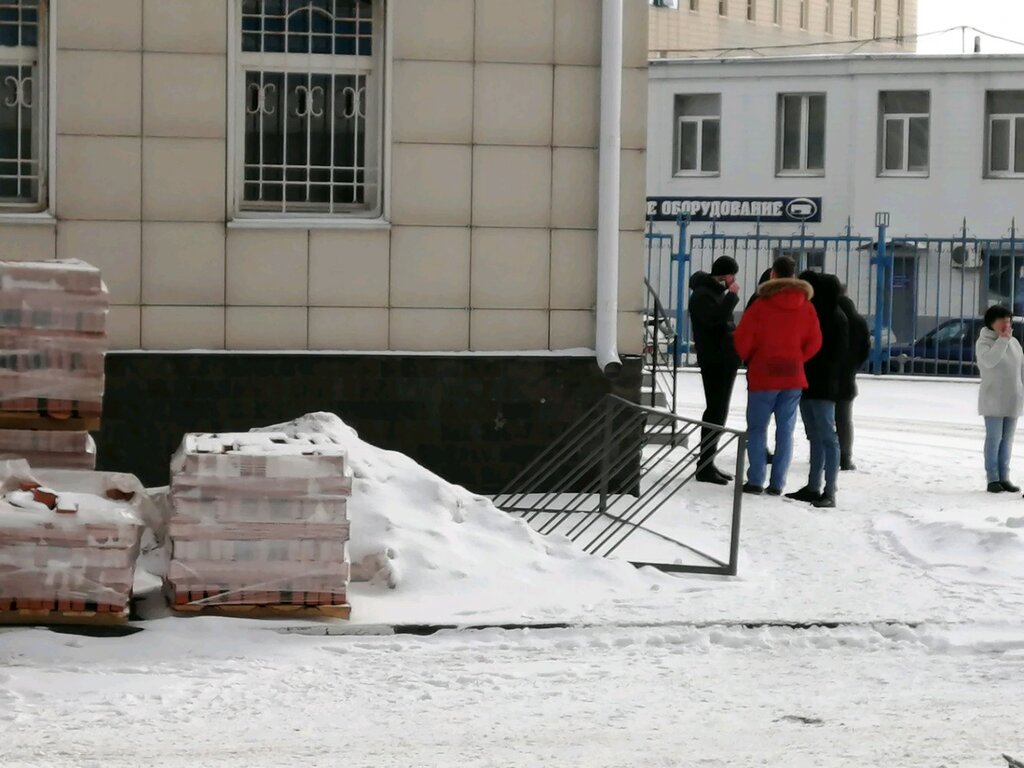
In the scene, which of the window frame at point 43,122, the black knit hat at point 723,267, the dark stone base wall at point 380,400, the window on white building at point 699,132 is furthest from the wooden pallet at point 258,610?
the window on white building at point 699,132

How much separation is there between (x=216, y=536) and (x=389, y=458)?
2.24 meters

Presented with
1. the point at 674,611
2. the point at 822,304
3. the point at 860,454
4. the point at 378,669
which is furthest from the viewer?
the point at 860,454

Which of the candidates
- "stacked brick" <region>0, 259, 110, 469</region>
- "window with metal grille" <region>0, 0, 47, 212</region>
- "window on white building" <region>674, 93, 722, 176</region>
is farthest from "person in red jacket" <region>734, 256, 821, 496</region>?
"window on white building" <region>674, 93, 722, 176</region>

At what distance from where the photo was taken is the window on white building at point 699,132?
35.9m

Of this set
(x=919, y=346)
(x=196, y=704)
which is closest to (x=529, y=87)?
(x=196, y=704)

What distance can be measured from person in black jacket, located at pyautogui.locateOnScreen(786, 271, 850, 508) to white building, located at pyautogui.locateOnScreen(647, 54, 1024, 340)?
20.1 m

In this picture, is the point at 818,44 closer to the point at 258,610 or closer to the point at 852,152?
the point at 852,152

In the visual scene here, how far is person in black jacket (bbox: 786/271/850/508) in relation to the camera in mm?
13055

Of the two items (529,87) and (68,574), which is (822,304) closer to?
(529,87)

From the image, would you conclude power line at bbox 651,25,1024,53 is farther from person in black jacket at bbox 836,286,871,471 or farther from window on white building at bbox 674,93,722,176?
person in black jacket at bbox 836,286,871,471

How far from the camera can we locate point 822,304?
1355 centimetres

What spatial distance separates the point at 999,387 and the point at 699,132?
22.6 metres

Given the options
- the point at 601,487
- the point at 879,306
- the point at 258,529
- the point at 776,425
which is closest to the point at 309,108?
the point at 601,487

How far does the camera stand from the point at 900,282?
1336 inches
